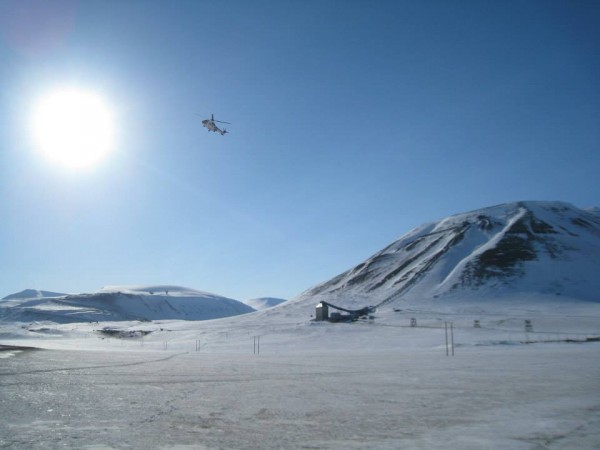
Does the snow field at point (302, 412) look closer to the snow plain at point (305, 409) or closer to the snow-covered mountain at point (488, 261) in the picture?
the snow plain at point (305, 409)

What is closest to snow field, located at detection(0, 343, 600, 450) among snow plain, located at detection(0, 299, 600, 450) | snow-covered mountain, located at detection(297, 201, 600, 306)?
snow plain, located at detection(0, 299, 600, 450)

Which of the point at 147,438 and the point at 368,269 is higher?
Result: the point at 368,269

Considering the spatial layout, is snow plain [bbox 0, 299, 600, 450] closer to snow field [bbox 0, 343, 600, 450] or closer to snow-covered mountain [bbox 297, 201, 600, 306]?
snow field [bbox 0, 343, 600, 450]

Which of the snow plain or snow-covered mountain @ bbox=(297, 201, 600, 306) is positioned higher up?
snow-covered mountain @ bbox=(297, 201, 600, 306)

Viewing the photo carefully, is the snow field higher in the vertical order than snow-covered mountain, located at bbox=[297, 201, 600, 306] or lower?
lower

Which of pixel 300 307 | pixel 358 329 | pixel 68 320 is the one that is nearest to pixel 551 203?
pixel 300 307

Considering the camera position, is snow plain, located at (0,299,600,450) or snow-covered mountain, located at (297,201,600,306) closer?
snow plain, located at (0,299,600,450)

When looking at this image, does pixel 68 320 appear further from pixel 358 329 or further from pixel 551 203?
pixel 551 203

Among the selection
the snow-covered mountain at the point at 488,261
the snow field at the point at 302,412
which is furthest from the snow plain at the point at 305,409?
the snow-covered mountain at the point at 488,261
